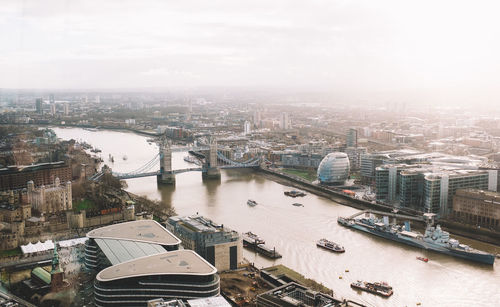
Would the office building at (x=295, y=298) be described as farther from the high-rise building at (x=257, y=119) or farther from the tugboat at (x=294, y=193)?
the high-rise building at (x=257, y=119)

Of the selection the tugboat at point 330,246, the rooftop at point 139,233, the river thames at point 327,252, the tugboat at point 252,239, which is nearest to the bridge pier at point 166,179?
the river thames at point 327,252

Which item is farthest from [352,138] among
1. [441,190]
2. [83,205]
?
[83,205]

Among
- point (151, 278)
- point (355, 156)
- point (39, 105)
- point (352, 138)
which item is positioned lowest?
point (151, 278)

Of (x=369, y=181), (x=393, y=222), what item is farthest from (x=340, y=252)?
(x=369, y=181)

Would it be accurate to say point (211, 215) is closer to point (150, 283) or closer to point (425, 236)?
point (425, 236)

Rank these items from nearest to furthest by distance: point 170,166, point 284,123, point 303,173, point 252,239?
point 252,239
point 170,166
point 303,173
point 284,123

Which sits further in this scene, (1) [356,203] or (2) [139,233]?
(1) [356,203]

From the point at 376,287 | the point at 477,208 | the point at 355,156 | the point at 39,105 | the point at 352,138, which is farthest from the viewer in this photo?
the point at 39,105

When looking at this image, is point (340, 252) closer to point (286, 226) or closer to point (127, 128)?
point (286, 226)
